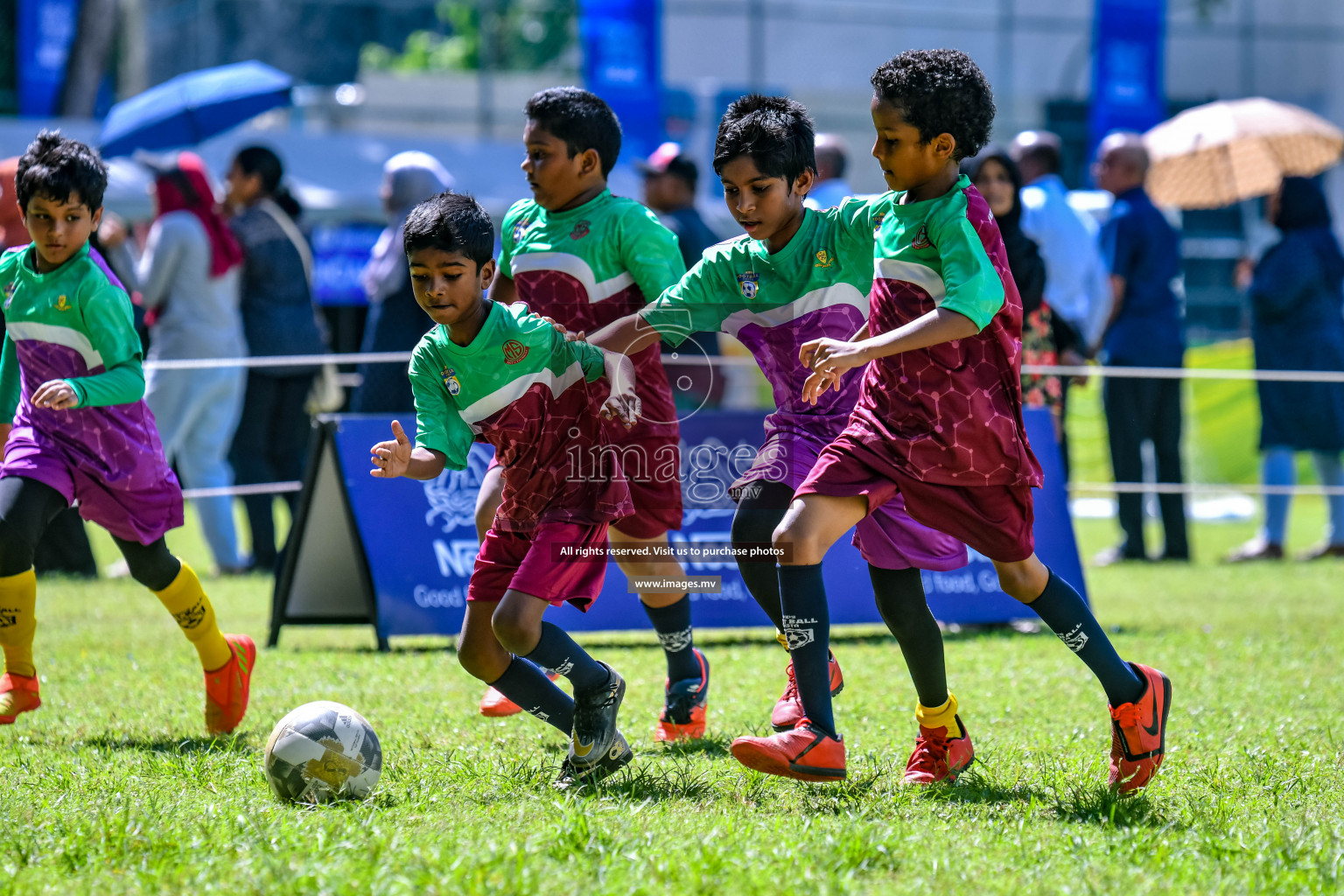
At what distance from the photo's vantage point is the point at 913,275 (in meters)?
3.68

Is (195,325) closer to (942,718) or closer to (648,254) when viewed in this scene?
(648,254)

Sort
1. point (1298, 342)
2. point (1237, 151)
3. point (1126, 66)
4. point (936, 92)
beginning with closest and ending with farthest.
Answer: point (936, 92) → point (1298, 342) → point (1237, 151) → point (1126, 66)

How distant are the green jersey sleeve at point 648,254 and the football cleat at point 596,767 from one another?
136 cm

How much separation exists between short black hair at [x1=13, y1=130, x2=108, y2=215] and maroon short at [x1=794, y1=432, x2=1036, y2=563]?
2.52 m

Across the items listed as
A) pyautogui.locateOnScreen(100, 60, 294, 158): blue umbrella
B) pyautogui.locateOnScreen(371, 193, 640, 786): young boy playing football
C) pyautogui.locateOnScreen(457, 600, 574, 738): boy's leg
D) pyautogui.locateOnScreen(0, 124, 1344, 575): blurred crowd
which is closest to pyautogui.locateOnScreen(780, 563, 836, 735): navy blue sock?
pyautogui.locateOnScreen(371, 193, 640, 786): young boy playing football

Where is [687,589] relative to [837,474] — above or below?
below

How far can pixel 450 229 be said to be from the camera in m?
3.76

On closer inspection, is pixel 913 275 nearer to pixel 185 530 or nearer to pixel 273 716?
pixel 273 716

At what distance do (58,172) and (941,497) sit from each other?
9.49ft

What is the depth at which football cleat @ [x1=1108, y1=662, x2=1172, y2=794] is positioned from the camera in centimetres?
371

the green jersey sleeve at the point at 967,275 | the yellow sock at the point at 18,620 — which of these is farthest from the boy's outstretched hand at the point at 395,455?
the yellow sock at the point at 18,620

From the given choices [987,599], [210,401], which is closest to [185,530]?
[210,401]

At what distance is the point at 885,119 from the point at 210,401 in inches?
247

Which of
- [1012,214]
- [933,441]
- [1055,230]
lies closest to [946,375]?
[933,441]
